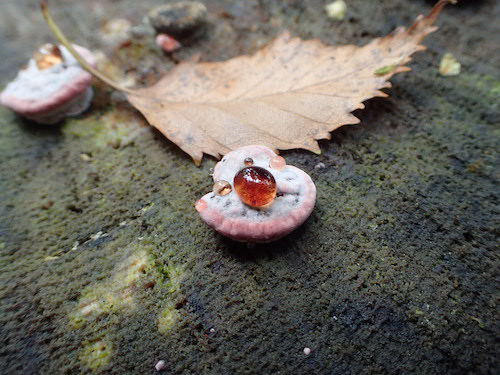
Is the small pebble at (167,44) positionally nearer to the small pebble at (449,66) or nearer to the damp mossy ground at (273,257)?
the damp mossy ground at (273,257)

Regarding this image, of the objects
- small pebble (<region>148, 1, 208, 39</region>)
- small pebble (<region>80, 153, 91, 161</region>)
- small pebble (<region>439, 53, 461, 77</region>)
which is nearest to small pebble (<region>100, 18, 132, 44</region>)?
small pebble (<region>148, 1, 208, 39</region>)

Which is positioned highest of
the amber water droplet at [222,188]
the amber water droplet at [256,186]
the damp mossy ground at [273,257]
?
the amber water droplet at [256,186]

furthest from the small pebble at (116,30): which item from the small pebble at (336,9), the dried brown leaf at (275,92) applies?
the small pebble at (336,9)

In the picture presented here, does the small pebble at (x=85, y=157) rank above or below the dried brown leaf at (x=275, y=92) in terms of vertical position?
below

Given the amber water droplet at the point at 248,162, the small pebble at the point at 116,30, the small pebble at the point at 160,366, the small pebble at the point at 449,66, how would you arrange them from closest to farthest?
1. the small pebble at the point at 160,366
2. the amber water droplet at the point at 248,162
3. the small pebble at the point at 449,66
4. the small pebble at the point at 116,30

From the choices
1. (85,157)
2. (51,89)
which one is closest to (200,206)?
(85,157)

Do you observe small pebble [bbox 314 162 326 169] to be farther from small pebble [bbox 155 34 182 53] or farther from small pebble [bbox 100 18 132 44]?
small pebble [bbox 100 18 132 44]

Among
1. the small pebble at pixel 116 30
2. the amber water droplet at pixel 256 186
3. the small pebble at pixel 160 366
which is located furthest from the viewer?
the small pebble at pixel 116 30
